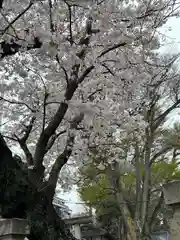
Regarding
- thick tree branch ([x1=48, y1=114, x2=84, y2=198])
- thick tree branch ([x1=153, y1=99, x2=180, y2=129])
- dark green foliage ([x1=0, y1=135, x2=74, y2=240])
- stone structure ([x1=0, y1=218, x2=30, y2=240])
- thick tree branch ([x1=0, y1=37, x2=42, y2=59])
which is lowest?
stone structure ([x1=0, y1=218, x2=30, y2=240])

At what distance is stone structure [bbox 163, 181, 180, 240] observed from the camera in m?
2.75

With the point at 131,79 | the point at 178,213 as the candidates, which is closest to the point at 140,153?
the point at 131,79

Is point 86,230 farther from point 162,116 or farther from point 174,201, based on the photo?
point 174,201

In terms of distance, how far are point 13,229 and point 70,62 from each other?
245 cm

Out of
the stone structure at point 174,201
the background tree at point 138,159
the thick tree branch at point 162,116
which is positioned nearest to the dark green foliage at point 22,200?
the stone structure at point 174,201

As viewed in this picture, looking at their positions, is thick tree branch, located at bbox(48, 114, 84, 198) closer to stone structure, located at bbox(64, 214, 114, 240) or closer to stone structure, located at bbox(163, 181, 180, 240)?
stone structure, located at bbox(163, 181, 180, 240)

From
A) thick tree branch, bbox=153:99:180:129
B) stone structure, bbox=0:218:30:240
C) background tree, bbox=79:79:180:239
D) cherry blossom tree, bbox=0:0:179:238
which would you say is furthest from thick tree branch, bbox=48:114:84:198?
thick tree branch, bbox=153:99:180:129

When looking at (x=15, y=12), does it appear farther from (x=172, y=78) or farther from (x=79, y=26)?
(x=172, y=78)

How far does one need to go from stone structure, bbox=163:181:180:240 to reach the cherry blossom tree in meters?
2.30

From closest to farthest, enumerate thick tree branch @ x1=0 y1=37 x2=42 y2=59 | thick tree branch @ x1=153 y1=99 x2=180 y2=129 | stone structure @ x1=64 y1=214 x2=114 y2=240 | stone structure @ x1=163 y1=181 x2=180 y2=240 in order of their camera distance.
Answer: stone structure @ x1=163 y1=181 x2=180 y2=240 → thick tree branch @ x1=0 y1=37 x2=42 y2=59 → thick tree branch @ x1=153 y1=99 x2=180 y2=129 → stone structure @ x1=64 y1=214 x2=114 y2=240

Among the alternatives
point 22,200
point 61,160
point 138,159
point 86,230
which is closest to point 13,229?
point 22,200

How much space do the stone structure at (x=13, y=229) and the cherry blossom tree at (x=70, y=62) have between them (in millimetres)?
1333

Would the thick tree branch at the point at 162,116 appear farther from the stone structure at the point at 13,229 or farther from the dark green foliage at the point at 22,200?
the stone structure at the point at 13,229

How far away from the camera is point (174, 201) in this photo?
2.76m
